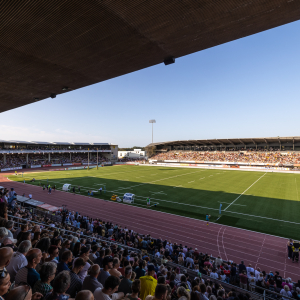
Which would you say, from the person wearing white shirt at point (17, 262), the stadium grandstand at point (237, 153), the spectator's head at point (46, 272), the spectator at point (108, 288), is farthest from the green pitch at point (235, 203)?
the stadium grandstand at point (237, 153)

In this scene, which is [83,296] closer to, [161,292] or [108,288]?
[108,288]

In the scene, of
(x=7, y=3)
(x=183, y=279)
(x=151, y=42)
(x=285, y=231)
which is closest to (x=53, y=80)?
(x=7, y=3)

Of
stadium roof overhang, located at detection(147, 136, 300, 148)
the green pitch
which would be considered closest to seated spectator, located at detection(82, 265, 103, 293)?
the green pitch

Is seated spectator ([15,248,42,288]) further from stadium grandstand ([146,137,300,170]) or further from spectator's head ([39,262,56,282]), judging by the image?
stadium grandstand ([146,137,300,170])

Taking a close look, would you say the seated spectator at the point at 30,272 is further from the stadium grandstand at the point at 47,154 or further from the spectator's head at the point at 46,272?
the stadium grandstand at the point at 47,154

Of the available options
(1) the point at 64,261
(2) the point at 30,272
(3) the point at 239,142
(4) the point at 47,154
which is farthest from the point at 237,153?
(2) the point at 30,272

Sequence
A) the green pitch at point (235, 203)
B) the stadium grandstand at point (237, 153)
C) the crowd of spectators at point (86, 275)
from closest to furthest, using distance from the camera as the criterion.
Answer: the crowd of spectators at point (86, 275)
the green pitch at point (235, 203)
the stadium grandstand at point (237, 153)

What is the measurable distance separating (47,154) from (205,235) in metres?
74.5

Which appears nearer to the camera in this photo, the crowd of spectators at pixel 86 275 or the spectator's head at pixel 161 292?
the crowd of spectators at pixel 86 275

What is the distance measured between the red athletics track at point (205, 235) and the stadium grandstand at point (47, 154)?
45080mm

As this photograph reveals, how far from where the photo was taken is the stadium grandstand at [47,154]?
63041mm

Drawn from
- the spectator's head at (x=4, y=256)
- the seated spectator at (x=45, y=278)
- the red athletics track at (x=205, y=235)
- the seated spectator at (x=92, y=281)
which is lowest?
the red athletics track at (x=205, y=235)

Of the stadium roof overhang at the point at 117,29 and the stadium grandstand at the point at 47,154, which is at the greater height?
the stadium roof overhang at the point at 117,29

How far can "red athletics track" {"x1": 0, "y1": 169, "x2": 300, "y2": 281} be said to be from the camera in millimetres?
12531
